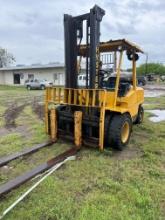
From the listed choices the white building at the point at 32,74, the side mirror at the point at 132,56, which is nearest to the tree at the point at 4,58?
the white building at the point at 32,74

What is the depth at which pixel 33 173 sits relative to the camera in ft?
14.0

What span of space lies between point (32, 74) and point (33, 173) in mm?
39184

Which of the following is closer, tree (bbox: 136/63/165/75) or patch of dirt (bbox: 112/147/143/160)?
Answer: patch of dirt (bbox: 112/147/143/160)

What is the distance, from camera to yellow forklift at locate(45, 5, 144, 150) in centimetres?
554

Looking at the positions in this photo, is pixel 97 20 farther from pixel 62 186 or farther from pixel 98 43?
pixel 62 186

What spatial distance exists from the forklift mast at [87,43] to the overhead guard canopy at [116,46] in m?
0.26

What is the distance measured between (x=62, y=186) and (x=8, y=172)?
1.15 m

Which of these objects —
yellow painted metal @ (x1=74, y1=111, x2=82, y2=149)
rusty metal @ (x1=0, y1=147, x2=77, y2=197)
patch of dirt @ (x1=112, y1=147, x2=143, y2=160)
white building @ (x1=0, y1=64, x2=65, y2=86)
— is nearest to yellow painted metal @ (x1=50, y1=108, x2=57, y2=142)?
yellow painted metal @ (x1=74, y1=111, x2=82, y2=149)

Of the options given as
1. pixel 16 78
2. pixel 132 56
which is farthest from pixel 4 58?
pixel 132 56

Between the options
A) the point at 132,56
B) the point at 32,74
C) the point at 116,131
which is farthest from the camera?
the point at 32,74

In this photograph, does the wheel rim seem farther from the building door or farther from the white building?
the building door

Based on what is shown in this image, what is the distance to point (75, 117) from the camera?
5660 mm

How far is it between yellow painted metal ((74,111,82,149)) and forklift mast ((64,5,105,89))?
2.33ft

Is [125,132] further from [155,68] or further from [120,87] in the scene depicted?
[155,68]
